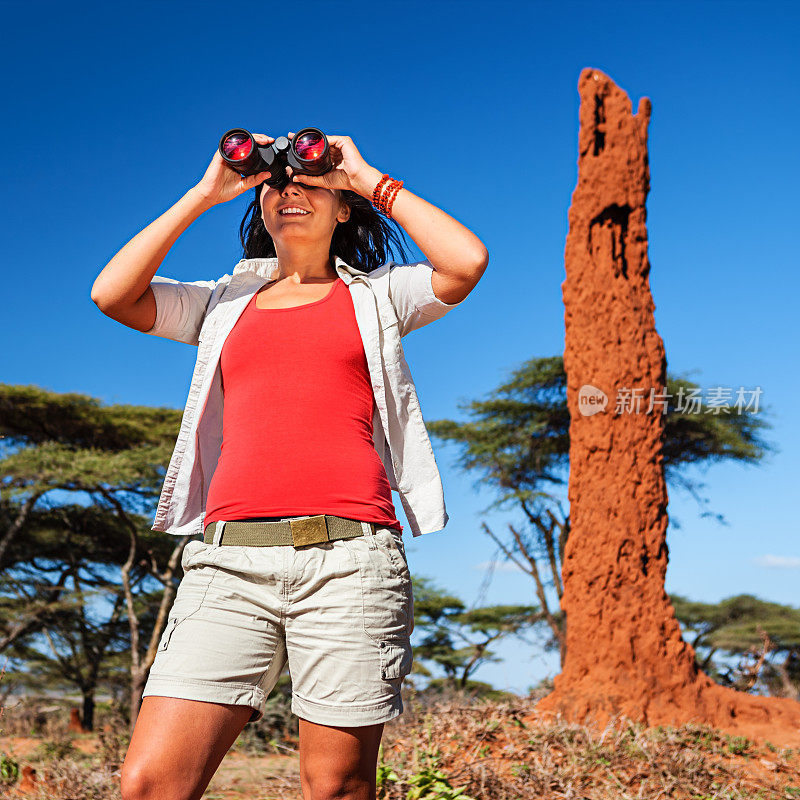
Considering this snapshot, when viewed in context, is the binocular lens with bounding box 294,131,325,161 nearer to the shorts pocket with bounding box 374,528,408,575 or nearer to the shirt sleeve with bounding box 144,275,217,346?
the shirt sleeve with bounding box 144,275,217,346

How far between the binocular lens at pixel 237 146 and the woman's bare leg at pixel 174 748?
1.12 m

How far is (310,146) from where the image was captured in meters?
1.77

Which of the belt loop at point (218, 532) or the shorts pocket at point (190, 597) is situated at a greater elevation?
the belt loop at point (218, 532)

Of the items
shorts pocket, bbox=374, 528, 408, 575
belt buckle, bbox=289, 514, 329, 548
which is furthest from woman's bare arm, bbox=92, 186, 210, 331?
shorts pocket, bbox=374, 528, 408, 575

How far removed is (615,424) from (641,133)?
2.62m

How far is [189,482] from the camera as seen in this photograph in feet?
6.06

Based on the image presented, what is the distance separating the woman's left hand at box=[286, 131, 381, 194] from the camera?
1.80 meters

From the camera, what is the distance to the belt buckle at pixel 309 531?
154 cm

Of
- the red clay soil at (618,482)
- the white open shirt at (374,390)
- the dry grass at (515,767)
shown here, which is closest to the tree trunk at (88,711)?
the dry grass at (515,767)

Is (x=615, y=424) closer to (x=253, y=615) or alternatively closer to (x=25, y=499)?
Answer: (x=253, y=615)

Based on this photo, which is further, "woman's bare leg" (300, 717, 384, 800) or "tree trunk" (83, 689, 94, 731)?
"tree trunk" (83, 689, 94, 731)

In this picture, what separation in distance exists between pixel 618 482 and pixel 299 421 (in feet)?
16.4

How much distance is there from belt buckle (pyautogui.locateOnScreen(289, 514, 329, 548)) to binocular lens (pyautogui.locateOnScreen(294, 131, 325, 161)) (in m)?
0.78

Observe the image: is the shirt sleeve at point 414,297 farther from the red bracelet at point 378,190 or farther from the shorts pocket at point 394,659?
the shorts pocket at point 394,659
